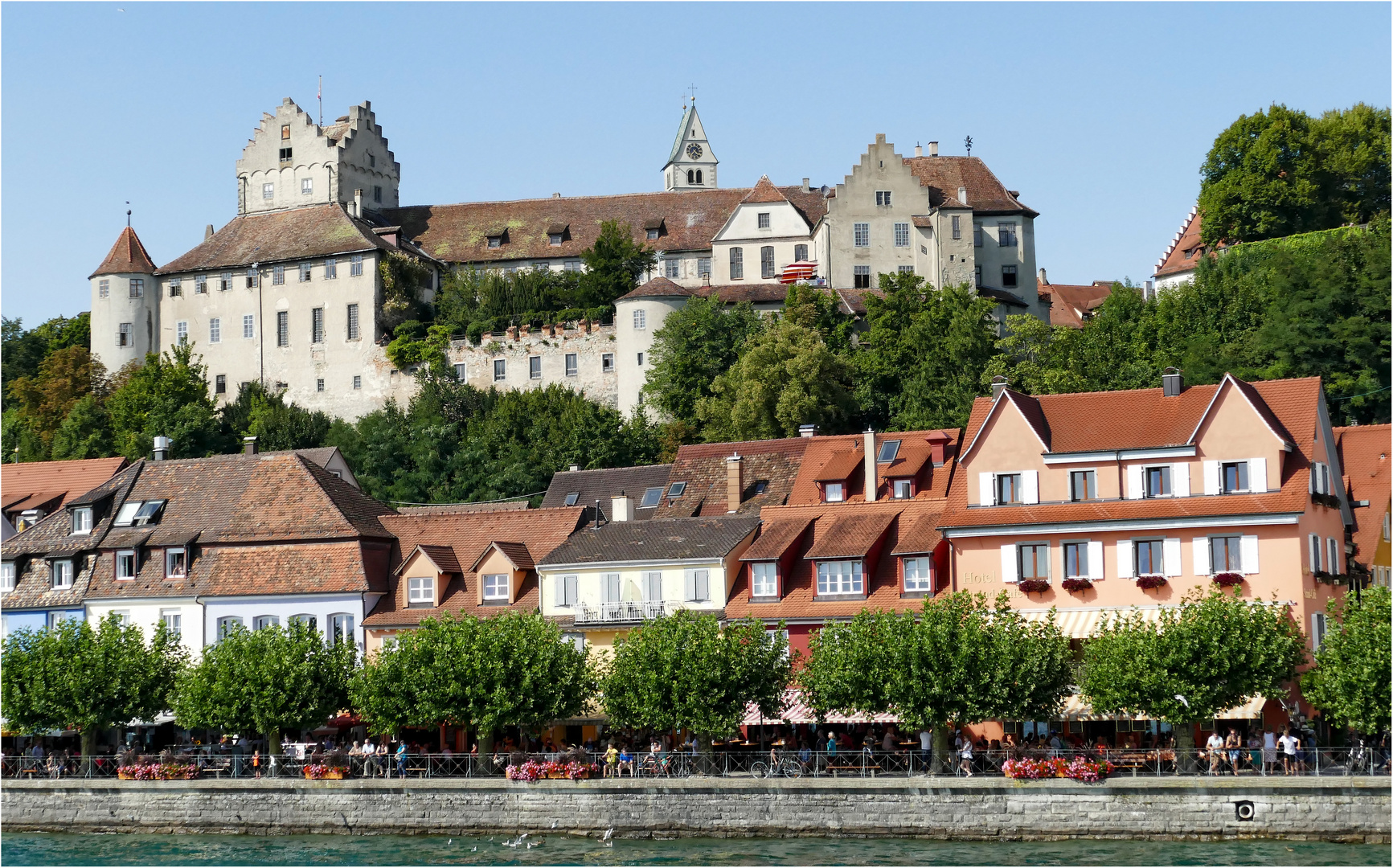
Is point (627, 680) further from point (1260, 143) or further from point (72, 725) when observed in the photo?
point (1260, 143)

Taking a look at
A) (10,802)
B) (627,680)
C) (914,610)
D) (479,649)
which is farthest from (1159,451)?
(10,802)

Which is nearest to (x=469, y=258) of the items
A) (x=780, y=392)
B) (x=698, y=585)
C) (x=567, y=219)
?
(x=567, y=219)

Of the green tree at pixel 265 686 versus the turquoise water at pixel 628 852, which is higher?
the green tree at pixel 265 686

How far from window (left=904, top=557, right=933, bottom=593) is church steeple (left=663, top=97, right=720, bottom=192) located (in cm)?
11386

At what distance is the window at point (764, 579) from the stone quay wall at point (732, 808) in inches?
360

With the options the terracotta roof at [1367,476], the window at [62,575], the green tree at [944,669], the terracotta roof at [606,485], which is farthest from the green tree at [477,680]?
the terracotta roof at [1367,476]

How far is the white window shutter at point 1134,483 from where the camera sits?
172 ft

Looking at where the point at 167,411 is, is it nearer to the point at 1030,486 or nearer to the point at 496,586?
the point at 496,586

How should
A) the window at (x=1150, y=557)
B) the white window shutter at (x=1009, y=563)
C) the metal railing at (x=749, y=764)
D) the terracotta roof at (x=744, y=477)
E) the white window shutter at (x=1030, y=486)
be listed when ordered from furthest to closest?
the terracotta roof at (x=744, y=477) < the white window shutter at (x=1030, y=486) < the white window shutter at (x=1009, y=563) < the window at (x=1150, y=557) < the metal railing at (x=749, y=764)

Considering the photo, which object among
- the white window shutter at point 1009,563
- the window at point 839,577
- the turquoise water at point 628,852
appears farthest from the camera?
the window at point 839,577

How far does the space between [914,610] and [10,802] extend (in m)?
24.2

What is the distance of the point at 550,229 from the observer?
11662cm

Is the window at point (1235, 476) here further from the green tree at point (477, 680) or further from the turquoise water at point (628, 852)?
the green tree at point (477, 680)

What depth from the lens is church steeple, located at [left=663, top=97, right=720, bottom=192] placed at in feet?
545
